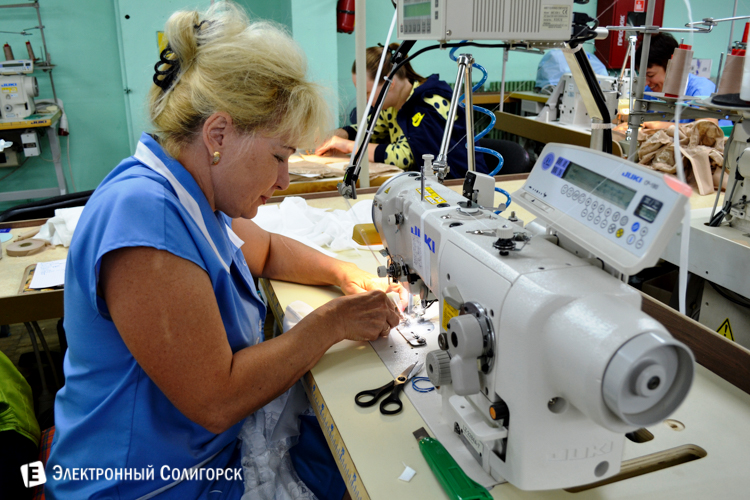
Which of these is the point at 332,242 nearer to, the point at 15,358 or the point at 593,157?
the point at 593,157

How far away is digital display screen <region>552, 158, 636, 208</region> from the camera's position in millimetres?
714

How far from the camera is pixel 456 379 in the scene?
32.3 inches

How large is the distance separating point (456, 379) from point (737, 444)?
51 centimetres

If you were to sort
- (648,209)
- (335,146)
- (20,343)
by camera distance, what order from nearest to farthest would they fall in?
(648,209)
(20,343)
(335,146)

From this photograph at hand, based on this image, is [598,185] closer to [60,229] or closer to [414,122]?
[60,229]

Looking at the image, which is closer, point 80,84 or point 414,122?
point 414,122

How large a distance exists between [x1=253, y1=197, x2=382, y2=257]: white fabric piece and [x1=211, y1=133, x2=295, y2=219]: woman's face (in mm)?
630

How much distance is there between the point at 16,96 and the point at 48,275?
315 centimetres

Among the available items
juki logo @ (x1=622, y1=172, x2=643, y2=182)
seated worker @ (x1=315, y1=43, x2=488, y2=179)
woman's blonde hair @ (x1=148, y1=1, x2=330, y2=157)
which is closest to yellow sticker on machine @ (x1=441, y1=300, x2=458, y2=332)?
juki logo @ (x1=622, y1=172, x2=643, y2=182)

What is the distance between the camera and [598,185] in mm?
766

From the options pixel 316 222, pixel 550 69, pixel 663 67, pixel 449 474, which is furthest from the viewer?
pixel 550 69

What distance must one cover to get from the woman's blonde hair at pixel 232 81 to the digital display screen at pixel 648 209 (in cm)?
64

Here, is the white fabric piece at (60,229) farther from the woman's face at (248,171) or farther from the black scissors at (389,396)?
the black scissors at (389,396)

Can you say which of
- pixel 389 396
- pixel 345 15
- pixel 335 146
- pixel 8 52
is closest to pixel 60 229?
pixel 389 396
